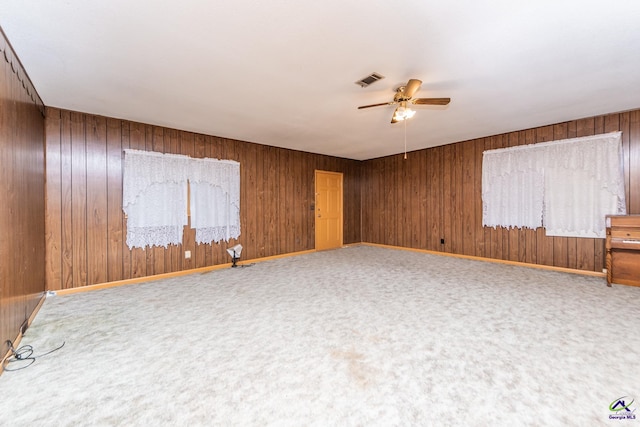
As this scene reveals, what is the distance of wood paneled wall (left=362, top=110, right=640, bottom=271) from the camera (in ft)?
13.1

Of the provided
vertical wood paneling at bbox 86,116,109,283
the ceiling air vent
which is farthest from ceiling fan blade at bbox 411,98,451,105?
vertical wood paneling at bbox 86,116,109,283

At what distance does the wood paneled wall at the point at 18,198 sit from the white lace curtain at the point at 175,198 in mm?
1019

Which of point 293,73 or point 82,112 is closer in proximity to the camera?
point 293,73

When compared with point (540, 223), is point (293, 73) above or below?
above

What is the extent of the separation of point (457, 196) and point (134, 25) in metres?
5.71

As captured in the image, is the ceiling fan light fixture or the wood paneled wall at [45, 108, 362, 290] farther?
the wood paneled wall at [45, 108, 362, 290]

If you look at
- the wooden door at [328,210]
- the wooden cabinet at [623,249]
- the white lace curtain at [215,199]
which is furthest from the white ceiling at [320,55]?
the wooden door at [328,210]

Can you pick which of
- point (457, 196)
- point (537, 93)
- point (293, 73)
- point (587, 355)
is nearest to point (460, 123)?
point (537, 93)

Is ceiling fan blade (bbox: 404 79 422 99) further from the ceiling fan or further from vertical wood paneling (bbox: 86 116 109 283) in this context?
vertical wood paneling (bbox: 86 116 109 283)

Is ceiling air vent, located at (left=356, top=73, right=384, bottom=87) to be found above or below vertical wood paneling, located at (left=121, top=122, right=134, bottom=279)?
above

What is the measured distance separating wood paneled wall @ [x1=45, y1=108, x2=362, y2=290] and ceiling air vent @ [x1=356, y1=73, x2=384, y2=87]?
3136 millimetres

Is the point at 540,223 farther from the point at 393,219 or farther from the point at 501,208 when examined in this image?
the point at 393,219

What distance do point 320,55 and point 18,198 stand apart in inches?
113

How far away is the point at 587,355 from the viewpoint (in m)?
1.93
